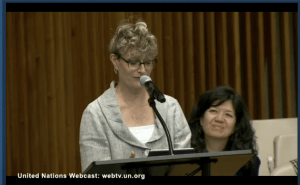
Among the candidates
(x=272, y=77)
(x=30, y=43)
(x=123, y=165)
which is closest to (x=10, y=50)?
(x=30, y=43)

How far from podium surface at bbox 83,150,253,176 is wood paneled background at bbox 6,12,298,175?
278 cm

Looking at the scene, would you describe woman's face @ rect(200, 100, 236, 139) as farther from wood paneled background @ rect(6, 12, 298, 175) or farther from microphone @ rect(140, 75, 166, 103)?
wood paneled background @ rect(6, 12, 298, 175)

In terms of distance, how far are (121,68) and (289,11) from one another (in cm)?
326

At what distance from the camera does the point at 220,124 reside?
3215 mm

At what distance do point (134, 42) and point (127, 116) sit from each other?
0.37m

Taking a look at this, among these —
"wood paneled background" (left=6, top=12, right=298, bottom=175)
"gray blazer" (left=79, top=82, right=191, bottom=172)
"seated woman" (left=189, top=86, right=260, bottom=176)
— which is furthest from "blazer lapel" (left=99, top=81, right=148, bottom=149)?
"wood paneled background" (left=6, top=12, right=298, bottom=175)

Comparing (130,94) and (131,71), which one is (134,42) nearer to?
(131,71)

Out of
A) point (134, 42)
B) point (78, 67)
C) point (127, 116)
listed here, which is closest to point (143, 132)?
point (127, 116)

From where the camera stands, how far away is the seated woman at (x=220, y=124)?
320cm

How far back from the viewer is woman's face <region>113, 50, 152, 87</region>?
7.61ft

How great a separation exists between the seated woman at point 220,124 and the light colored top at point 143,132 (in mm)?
843

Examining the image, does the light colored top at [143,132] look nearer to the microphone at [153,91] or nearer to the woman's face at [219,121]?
the microphone at [153,91]

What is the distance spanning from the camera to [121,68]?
92.7 inches

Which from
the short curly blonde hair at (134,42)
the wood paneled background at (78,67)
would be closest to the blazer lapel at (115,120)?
the short curly blonde hair at (134,42)
